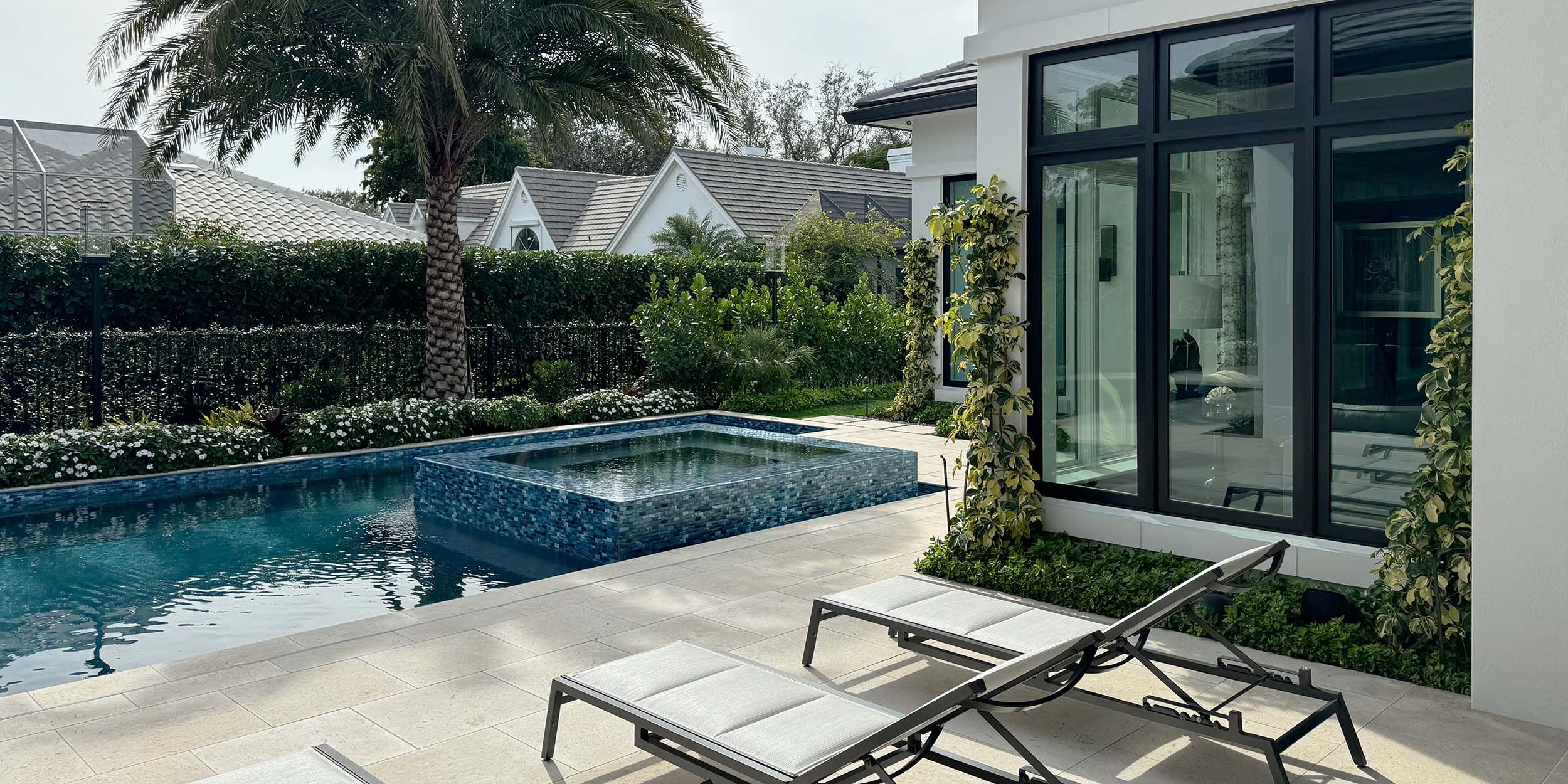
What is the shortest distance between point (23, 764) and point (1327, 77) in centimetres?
658

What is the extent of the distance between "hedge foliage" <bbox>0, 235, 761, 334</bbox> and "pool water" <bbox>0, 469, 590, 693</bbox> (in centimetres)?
367

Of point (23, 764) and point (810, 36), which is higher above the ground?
point (810, 36)

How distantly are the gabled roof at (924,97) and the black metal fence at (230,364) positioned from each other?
5377 millimetres

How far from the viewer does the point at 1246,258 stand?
6008 millimetres

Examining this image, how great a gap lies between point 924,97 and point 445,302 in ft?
24.0

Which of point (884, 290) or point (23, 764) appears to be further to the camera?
point (884, 290)

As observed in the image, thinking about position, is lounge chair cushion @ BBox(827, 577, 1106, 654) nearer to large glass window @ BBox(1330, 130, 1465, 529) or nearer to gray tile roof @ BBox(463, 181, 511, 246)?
large glass window @ BBox(1330, 130, 1465, 529)

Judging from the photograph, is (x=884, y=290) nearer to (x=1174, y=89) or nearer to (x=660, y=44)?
(x=660, y=44)

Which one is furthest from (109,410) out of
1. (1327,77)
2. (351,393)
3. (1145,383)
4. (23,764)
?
(1327,77)

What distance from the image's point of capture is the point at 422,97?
13000 mm

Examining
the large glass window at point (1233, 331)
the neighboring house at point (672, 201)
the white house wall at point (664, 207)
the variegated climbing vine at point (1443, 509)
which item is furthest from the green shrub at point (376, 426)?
the white house wall at point (664, 207)

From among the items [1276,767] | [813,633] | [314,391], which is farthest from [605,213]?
[1276,767]

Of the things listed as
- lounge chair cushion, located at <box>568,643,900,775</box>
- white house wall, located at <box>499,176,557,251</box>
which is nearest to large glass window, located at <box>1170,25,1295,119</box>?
lounge chair cushion, located at <box>568,643,900,775</box>

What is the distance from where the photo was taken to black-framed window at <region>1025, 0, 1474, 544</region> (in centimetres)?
545
